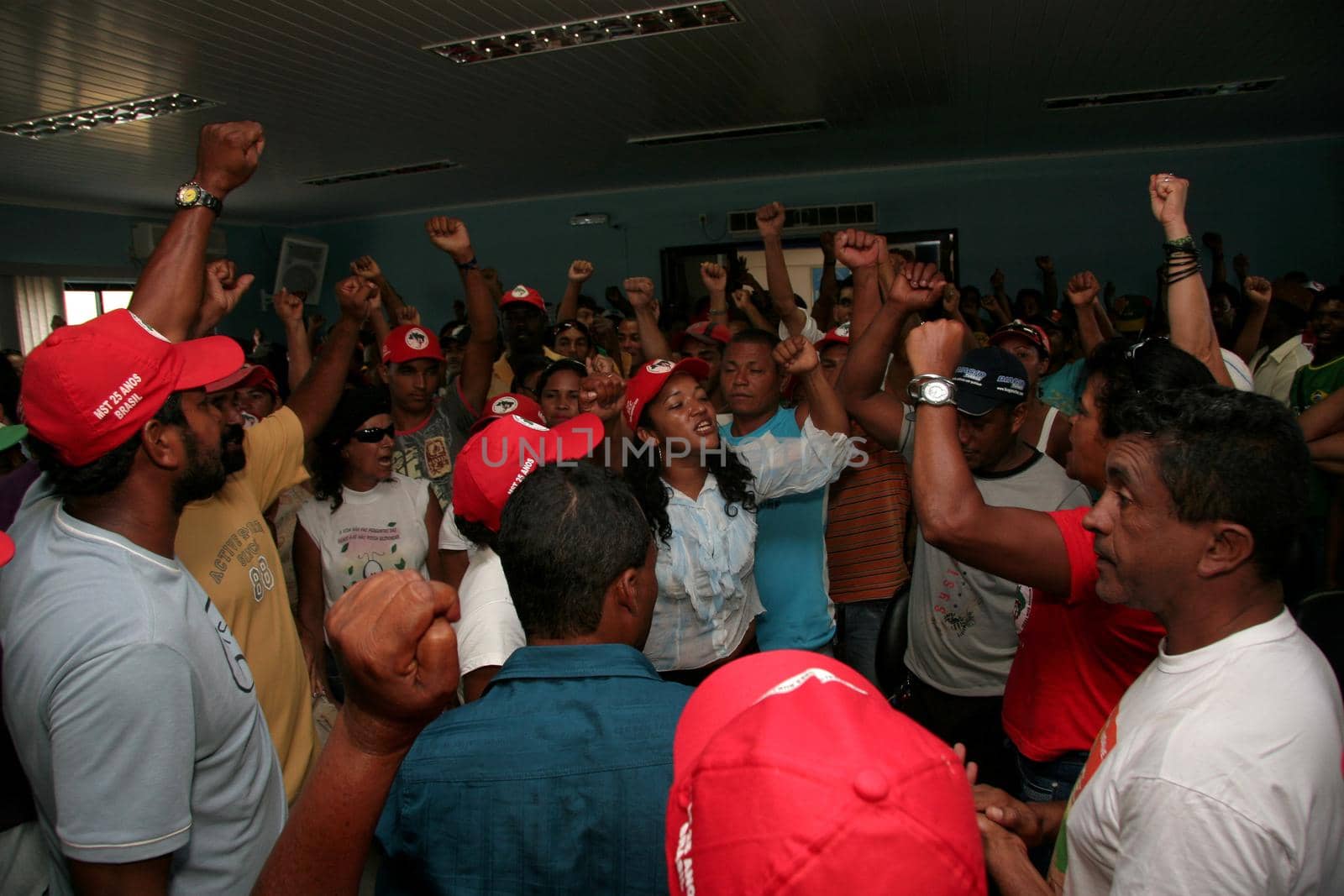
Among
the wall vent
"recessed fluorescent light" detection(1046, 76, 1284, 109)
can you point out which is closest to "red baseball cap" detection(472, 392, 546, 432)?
"recessed fluorescent light" detection(1046, 76, 1284, 109)

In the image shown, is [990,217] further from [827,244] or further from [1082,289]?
[1082,289]

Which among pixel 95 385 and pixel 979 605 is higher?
pixel 95 385

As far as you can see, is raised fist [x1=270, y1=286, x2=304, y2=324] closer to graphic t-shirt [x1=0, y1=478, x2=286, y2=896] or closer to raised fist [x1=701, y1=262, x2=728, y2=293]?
graphic t-shirt [x1=0, y1=478, x2=286, y2=896]

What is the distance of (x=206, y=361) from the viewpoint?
1.45 meters

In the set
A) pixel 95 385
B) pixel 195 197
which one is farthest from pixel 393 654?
pixel 195 197

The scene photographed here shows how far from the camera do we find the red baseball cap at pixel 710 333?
454 cm

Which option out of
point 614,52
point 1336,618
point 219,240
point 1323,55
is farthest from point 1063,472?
point 219,240

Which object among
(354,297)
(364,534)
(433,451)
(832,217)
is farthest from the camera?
(832,217)

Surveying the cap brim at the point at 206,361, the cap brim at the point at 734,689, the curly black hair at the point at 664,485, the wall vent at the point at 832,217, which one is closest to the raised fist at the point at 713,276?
the curly black hair at the point at 664,485

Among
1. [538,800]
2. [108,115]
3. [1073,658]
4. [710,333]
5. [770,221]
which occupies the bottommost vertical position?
[1073,658]

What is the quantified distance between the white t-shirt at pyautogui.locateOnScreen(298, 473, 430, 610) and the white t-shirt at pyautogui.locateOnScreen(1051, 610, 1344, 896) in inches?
84.5

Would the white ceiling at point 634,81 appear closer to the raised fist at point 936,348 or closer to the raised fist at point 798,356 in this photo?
the raised fist at point 798,356

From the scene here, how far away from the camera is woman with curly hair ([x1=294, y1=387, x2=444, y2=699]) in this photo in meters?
2.65

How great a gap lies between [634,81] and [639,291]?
245cm
